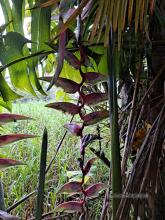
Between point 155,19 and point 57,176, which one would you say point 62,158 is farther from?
point 155,19

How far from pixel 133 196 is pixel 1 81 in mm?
336

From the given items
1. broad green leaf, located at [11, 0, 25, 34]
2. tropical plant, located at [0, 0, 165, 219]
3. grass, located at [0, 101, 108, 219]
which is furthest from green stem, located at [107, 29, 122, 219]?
grass, located at [0, 101, 108, 219]

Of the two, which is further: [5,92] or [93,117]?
[5,92]

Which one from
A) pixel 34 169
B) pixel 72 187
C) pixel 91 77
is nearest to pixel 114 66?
pixel 91 77

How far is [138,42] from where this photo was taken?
0.63m

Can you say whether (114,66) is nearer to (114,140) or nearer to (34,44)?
(114,140)

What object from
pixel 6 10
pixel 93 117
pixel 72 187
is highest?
pixel 6 10

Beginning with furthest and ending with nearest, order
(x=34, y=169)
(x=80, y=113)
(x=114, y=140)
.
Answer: (x=34, y=169), (x=80, y=113), (x=114, y=140)

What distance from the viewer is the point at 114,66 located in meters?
0.47

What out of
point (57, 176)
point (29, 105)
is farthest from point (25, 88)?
point (29, 105)

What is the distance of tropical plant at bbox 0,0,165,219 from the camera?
0.44m

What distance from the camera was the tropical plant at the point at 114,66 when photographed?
1.43 ft

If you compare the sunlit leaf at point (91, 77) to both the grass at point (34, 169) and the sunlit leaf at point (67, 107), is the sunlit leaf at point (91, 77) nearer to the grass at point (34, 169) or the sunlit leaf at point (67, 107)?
the sunlit leaf at point (67, 107)

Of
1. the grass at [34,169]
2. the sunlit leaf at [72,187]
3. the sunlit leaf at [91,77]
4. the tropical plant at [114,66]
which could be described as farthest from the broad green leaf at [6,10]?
the grass at [34,169]
